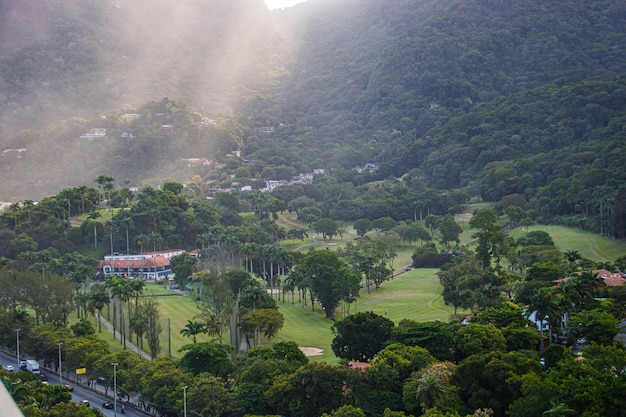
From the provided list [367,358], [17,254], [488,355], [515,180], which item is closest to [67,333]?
[367,358]

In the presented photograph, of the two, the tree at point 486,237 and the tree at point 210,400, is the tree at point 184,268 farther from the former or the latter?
the tree at point 210,400

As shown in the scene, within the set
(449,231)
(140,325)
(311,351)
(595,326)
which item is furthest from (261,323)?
(449,231)

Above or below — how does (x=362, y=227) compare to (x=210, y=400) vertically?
above

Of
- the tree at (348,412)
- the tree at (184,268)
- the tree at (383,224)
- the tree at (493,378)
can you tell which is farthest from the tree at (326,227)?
the tree at (348,412)

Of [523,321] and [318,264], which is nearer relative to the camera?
[523,321]

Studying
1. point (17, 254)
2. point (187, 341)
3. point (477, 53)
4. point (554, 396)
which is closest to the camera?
point (554, 396)

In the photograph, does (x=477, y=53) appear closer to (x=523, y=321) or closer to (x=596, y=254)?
(x=596, y=254)

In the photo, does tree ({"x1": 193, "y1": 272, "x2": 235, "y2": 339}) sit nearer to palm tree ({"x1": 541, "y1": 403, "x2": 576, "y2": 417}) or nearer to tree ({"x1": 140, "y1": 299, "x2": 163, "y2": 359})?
tree ({"x1": 140, "y1": 299, "x2": 163, "y2": 359})

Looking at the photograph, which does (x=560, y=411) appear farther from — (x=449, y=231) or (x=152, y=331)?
(x=449, y=231)
